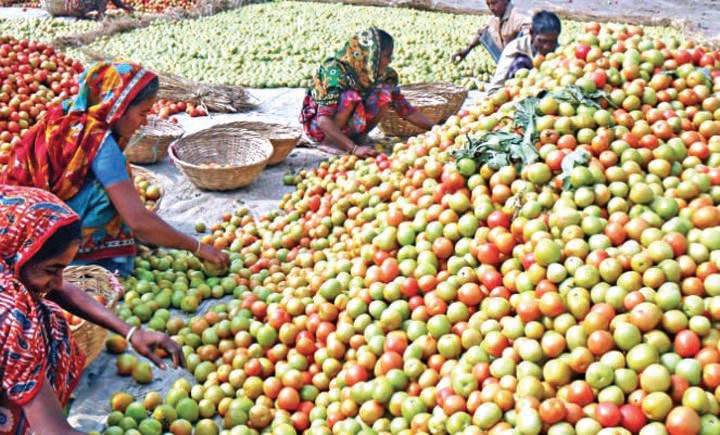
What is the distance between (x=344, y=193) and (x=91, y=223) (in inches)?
65.3

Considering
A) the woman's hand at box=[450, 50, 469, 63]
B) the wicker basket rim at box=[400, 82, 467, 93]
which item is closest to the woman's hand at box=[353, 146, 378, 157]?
the wicker basket rim at box=[400, 82, 467, 93]

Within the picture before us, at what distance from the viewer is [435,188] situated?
3539mm

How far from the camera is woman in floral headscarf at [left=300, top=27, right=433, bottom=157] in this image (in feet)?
19.2

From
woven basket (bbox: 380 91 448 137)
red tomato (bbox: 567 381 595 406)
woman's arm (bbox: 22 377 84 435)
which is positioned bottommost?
woven basket (bbox: 380 91 448 137)

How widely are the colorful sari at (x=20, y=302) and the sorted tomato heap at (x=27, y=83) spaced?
3458 mm

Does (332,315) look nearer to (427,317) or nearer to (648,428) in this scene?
(427,317)

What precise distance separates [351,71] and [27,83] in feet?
11.2

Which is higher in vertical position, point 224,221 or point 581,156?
point 581,156

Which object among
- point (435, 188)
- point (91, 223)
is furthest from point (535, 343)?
point (91, 223)

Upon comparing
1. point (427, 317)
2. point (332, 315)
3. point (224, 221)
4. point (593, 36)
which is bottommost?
point (224, 221)

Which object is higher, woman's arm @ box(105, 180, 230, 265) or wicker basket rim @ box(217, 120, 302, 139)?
woman's arm @ box(105, 180, 230, 265)

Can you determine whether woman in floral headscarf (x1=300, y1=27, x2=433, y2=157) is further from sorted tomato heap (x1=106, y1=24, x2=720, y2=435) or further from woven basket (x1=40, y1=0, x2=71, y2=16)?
woven basket (x1=40, y1=0, x2=71, y2=16)

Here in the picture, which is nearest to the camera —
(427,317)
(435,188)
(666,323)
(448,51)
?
(666,323)

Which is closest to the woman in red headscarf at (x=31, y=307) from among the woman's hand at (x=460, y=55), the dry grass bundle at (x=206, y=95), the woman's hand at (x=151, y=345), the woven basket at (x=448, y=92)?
the woman's hand at (x=151, y=345)
